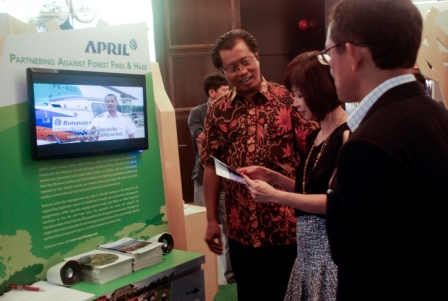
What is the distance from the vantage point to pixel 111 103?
6.77 feet

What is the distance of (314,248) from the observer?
1.74 metres

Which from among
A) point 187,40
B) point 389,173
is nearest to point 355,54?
point 389,173

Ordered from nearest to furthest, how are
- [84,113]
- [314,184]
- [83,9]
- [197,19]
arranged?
[314,184]
[84,113]
[83,9]
[197,19]

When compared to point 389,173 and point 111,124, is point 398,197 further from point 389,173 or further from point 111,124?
point 111,124

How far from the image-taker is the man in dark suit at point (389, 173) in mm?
960

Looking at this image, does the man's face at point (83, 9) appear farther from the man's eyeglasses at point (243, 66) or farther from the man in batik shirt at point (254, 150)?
the man's eyeglasses at point (243, 66)

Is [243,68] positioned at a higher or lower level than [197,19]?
lower

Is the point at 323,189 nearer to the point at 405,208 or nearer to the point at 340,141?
the point at 340,141

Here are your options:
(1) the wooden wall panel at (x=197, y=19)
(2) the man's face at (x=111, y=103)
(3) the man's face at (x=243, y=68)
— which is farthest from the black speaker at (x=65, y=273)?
(1) the wooden wall panel at (x=197, y=19)

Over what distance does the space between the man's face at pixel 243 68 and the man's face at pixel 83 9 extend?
0.90m

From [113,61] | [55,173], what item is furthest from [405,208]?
[113,61]

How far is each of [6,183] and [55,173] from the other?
21 cm

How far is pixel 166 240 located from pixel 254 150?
23.5 inches

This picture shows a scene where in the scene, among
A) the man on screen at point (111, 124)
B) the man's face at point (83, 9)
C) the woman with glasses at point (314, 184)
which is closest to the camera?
the woman with glasses at point (314, 184)
